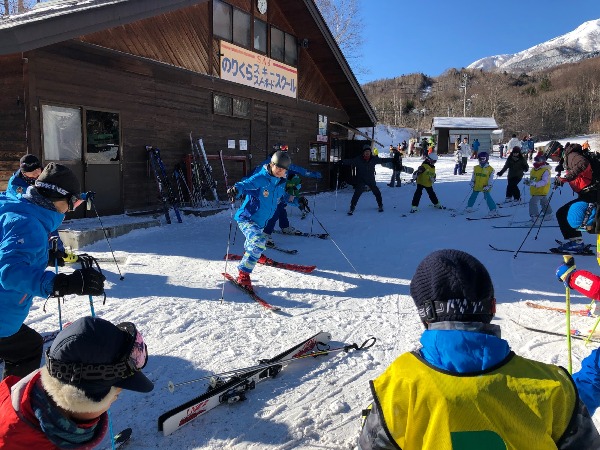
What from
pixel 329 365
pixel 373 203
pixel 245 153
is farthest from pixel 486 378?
pixel 373 203

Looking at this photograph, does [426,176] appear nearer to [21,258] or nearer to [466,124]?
[21,258]

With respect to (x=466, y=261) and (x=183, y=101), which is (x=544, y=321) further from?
(x=183, y=101)

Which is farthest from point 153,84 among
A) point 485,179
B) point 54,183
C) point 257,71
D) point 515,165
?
point 515,165

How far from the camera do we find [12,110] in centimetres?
754

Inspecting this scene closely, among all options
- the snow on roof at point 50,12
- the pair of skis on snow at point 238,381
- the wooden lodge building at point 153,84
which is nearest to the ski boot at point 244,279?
the pair of skis on snow at point 238,381

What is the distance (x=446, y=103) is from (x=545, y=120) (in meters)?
23.3

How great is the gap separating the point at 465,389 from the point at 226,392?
2160mm

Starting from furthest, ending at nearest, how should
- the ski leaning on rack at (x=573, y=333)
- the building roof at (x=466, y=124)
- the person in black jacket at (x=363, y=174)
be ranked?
the building roof at (x=466, y=124)
the person in black jacket at (x=363, y=174)
the ski leaning on rack at (x=573, y=333)

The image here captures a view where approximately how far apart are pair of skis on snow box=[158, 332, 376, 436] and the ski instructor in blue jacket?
0.93m

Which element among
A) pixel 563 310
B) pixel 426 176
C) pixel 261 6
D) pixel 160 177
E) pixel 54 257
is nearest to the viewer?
pixel 54 257

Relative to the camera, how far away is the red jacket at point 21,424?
1.44m

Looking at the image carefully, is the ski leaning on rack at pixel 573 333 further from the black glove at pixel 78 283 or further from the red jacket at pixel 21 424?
the red jacket at pixel 21 424

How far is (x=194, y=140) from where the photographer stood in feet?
37.0

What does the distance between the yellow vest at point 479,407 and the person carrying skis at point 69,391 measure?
924 millimetres
